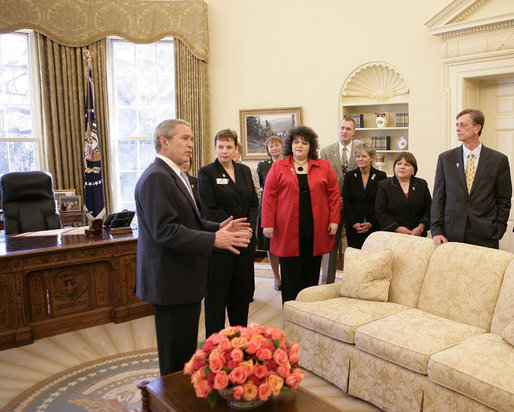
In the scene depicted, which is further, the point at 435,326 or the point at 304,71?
the point at 304,71

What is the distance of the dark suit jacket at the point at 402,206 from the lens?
12.9 ft

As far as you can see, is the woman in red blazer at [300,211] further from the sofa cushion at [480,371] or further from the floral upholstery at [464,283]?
the sofa cushion at [480,371]

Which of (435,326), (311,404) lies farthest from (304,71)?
(311,404)

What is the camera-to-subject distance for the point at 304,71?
675 centimetres

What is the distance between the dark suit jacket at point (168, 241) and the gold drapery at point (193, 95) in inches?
196

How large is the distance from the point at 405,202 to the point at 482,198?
29.9 inches

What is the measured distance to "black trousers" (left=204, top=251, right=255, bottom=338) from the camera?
308 centimetres

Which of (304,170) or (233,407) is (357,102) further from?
(233,407)

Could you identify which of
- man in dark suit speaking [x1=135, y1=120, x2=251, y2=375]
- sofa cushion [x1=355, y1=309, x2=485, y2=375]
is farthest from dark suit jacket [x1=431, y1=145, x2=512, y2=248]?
man in dark suit speaking [x1=135, y1=120, x2=251, y2=375]

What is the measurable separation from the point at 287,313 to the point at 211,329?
0.54m

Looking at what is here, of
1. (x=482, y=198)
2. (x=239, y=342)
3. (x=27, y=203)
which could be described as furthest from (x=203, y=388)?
(x=27, y=203)

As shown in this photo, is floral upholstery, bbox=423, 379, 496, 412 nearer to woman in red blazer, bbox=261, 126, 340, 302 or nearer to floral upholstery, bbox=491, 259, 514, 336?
floral upholstery, bbox=491, 259, 514, 336

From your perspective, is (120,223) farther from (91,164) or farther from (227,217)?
(91,164)

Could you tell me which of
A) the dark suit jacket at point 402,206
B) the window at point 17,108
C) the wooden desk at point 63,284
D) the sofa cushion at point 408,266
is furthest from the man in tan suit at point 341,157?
the window at point 17,108
